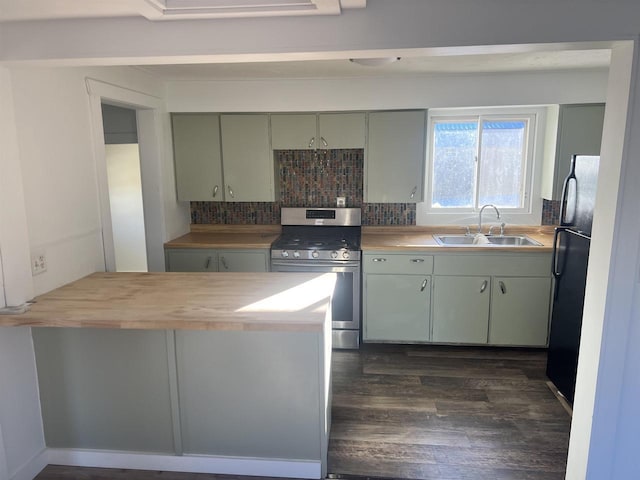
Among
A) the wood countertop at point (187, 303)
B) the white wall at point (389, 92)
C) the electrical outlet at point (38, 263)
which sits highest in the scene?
the white wall at point (389, 92)

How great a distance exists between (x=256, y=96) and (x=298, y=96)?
0.36 meters

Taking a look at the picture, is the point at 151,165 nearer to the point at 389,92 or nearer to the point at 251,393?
the point at 389,92

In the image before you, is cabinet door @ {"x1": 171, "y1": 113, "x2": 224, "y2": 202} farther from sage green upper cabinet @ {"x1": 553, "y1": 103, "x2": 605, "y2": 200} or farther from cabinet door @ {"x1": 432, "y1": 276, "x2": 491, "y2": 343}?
sage green upper cabinet @ {"x1": 553, "y1": 103, "x2": 605, "y2": 200}

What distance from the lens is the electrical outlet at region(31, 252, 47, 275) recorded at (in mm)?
2092

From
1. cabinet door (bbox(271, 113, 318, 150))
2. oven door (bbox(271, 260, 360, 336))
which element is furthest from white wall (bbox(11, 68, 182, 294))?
oven door (bbox(271, 260, 360, 336))

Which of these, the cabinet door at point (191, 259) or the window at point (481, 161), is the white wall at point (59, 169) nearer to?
the cabinet door at point (191, 259)

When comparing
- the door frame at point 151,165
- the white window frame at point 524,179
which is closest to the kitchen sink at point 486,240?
the white window frame at point 524,179

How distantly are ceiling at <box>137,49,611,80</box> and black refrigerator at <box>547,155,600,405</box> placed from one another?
0.80 metres

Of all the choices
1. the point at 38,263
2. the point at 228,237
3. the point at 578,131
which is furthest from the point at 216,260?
the point at 578,131

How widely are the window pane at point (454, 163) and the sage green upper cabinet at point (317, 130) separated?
791 millimetres

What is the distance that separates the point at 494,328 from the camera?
3.37 meters

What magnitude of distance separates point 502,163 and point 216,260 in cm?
267

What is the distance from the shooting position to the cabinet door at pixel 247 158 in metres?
3.60

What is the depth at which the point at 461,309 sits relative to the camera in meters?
3.37
